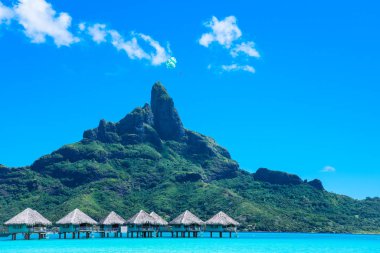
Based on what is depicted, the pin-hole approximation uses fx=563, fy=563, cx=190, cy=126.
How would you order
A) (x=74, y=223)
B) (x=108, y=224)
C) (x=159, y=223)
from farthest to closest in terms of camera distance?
1. (x=159, y=223)
2. (x=108, y=224)
3. (x=74, y=223)

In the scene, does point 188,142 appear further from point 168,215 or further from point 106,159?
point 168,215

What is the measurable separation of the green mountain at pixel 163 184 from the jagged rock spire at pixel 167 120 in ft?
1.11

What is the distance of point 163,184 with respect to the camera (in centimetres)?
15338

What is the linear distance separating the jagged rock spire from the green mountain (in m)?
0.34

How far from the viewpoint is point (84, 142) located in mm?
172750

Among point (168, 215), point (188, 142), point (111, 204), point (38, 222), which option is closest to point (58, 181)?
point (111, 204)

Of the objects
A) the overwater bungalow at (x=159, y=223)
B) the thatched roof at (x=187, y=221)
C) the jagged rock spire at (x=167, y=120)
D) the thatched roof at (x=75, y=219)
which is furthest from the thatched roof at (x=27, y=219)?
the jagged rock spire at (x=167, y=120)

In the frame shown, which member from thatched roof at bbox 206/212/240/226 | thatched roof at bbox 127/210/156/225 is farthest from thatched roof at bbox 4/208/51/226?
thatched roof at bbox 206/212/240/226

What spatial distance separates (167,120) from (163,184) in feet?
134

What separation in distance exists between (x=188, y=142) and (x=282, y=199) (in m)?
45.8

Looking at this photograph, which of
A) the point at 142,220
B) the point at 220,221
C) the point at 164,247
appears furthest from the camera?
the point at 220,221

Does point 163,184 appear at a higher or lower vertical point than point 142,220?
higher

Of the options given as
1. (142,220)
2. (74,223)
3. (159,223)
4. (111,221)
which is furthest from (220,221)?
(74,223)

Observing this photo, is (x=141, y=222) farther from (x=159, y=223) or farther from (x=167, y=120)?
(x=167, y=120)
